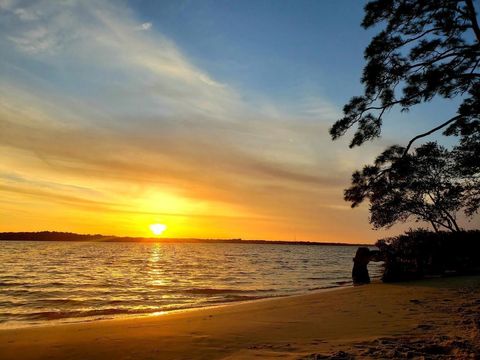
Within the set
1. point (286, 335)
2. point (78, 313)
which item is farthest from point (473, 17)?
point (78, 313)

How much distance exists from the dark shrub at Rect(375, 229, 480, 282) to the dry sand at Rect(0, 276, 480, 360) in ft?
31.5

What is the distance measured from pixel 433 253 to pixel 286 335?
18.5 m

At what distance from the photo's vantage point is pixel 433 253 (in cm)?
2364

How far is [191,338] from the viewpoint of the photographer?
860 centimetres

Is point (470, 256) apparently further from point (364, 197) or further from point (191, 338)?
point (191, 338)

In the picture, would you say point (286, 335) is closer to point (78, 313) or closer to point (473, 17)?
point (473, 17)

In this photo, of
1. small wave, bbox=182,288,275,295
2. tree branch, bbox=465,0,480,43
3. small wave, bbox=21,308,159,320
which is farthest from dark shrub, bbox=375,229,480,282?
tree branch, bbox=465,0,480,43

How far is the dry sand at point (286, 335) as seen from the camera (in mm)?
6613

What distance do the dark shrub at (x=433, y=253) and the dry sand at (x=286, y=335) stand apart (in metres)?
9.60

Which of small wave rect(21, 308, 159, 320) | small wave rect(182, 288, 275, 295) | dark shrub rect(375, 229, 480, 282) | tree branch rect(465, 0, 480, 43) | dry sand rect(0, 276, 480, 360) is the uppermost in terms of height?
tree branch rect(465, 0, 480, 43)

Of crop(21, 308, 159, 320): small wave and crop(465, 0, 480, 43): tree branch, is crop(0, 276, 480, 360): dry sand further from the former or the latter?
crop(465, 0, 480, 43): tree branch

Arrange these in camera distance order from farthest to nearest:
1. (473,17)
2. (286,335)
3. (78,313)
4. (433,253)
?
(433,253) → (78,313) → (286,335) → (473,17)

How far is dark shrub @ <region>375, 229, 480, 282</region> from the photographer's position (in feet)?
75.0

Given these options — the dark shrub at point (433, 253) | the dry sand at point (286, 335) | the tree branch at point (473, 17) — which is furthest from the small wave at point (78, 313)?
the tree branch at point (473, 17)
